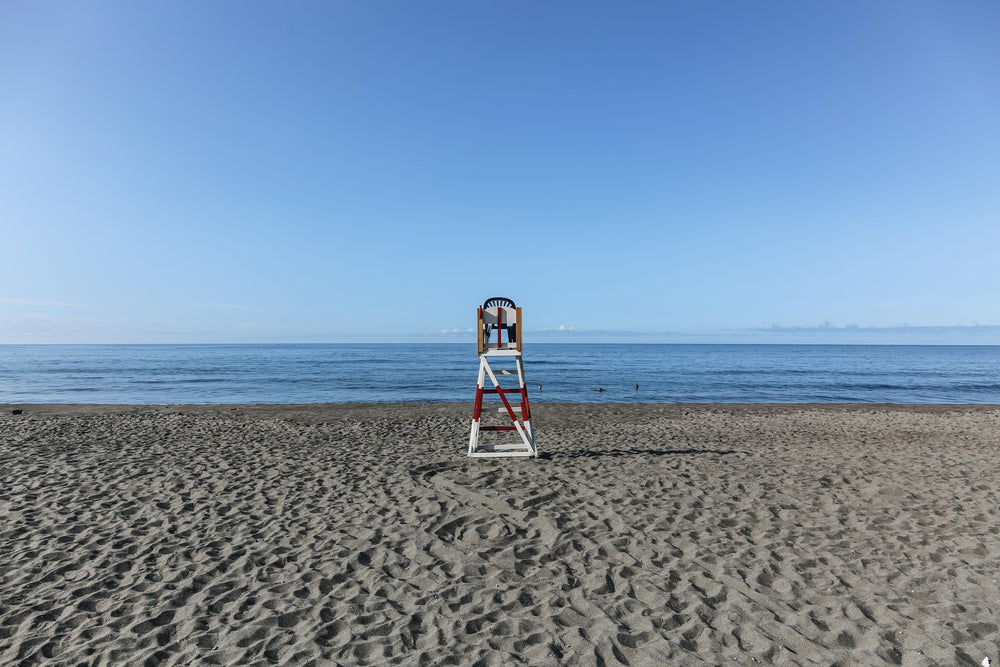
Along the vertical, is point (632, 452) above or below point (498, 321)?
below

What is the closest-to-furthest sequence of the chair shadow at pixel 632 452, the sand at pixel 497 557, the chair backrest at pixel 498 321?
1. the sand at pixel 497 557
2. the chair backrest at pixel 498 321
3. the chair shadow at pixel 632 452

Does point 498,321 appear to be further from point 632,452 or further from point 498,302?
point 632,452

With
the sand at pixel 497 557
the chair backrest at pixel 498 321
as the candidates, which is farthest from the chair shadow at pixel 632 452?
the chair backrest at pixel 498 321

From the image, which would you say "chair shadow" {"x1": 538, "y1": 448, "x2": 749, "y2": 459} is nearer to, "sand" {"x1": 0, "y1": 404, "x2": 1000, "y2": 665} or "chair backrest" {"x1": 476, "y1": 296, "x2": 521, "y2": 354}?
"sand" {"x1": 0, "y1": 404, "x2": 1000, "y2": 665}

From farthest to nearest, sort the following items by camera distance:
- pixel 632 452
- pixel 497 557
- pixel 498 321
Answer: pixel 632 452 → pixel 498 321 → pixel 497 557

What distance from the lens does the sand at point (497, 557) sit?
4.00 metres

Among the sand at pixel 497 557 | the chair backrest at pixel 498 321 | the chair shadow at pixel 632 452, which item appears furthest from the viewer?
the chair shadow at pixel 632 452

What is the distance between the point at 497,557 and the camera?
5535 mm

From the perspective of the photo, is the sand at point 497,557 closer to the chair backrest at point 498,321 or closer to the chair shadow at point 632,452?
the chair shadow at point 632,452

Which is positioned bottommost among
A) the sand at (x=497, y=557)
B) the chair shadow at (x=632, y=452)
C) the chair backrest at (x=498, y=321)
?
the chair shadow at (x=632, y=452)

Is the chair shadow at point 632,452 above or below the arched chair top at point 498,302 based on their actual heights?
below

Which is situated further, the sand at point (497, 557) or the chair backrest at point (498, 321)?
the chair backrest at point (498, 321)

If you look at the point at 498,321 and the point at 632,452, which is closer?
the point at 498,321

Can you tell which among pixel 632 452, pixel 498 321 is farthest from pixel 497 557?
pixel 632 452
